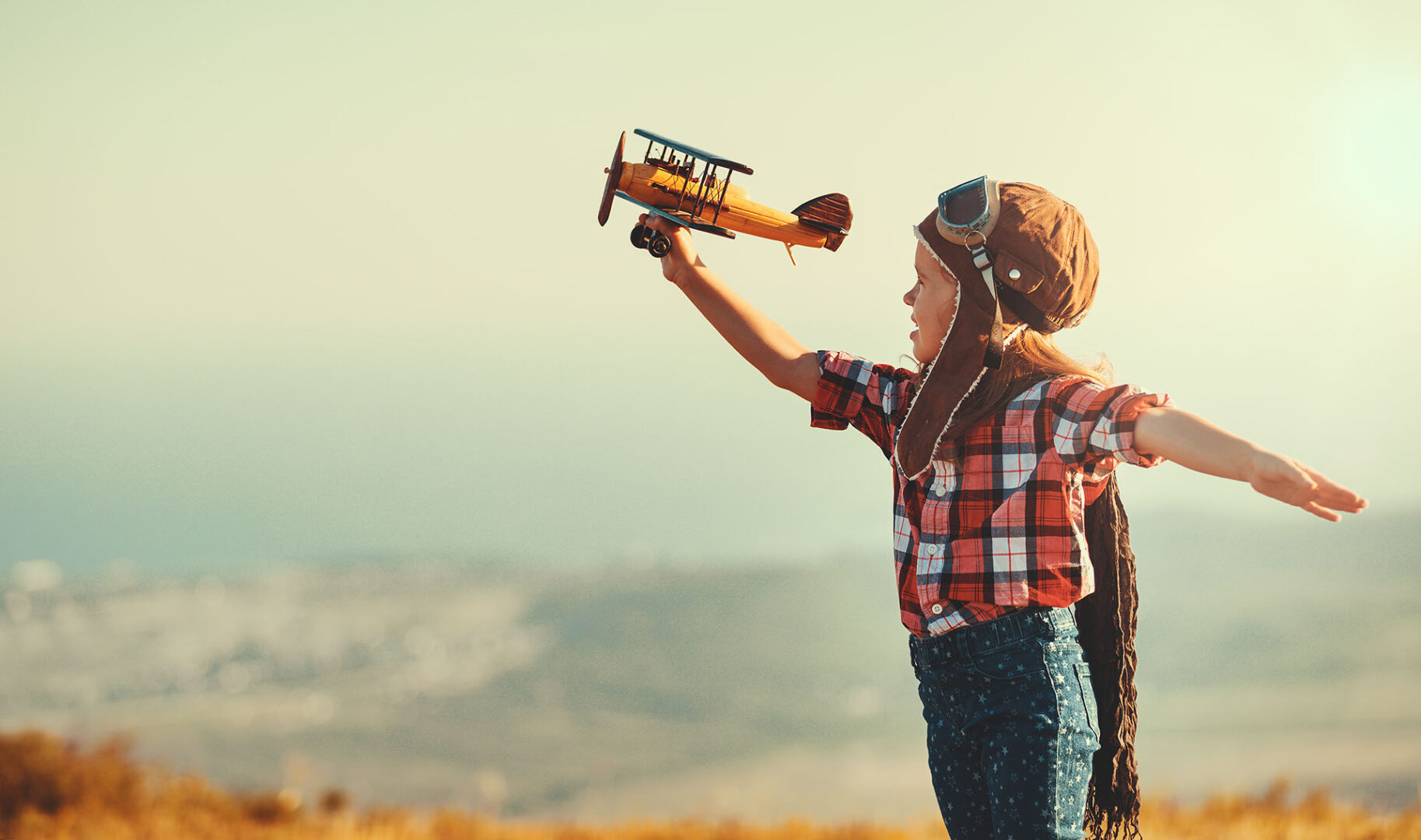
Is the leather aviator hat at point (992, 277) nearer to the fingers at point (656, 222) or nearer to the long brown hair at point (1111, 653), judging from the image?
the long brown hair at point (1111, 653)

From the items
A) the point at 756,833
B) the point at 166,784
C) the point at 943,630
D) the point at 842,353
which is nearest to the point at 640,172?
the point at 842,353

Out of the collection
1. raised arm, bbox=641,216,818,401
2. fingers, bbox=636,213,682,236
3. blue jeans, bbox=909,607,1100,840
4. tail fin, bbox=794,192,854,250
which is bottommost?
blue jeans, bbox=909,607,1100,840

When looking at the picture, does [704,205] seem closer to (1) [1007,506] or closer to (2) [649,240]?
(2) [649,240]

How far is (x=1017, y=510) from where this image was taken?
1821mm

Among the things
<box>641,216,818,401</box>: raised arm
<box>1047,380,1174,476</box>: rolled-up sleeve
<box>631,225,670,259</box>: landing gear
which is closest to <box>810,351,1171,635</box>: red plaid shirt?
<box>1047,380,1174,476</box>: rolled-up sleeve

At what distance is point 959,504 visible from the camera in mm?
1874

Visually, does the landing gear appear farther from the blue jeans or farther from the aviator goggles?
the blue jeans

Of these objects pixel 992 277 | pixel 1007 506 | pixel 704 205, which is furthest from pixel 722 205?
pixel 1007 506

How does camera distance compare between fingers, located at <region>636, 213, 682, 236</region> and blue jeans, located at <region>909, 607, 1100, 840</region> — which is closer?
blue jeans, located at <region>909, 607, 1100, 840</region>

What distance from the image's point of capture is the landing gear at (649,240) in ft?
7.14

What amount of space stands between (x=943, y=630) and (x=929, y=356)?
51 cm

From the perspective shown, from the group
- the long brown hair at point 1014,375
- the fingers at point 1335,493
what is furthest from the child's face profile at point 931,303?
the fingers at point 1335,493

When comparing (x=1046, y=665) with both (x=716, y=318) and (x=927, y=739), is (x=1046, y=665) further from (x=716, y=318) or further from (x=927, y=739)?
(x=716, y=318)

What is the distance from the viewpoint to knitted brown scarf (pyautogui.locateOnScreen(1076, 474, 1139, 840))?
2.03 m
